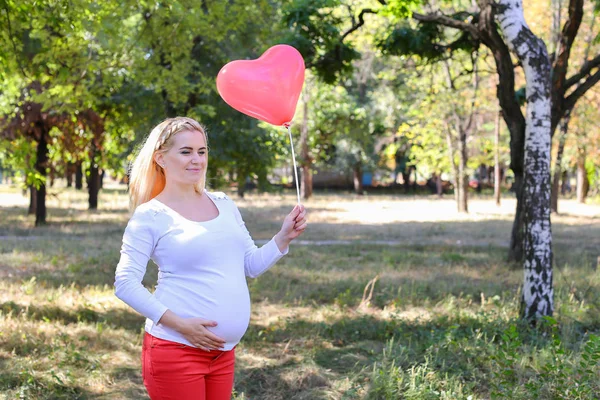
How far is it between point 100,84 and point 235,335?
13653mm

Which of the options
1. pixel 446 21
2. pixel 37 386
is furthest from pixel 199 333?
pixel 446 21

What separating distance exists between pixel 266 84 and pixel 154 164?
32.2 inches

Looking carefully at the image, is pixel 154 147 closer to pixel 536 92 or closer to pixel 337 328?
pixel 337 328

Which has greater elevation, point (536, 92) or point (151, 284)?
point (536, 92)

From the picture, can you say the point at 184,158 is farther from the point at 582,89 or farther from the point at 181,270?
the point at 582,89

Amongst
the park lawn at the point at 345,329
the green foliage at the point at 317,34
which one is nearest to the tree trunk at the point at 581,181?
the park lawn at the point at 345,329

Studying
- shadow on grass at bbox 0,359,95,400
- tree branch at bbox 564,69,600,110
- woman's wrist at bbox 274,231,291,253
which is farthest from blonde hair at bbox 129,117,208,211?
tree branch at bbox 564,69,600,110

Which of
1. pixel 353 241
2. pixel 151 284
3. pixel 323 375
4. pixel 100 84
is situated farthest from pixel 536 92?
pixel 100 84

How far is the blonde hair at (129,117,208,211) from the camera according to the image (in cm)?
283

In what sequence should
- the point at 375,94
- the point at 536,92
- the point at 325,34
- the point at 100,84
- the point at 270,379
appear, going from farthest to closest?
the point at 375,94, the point at 100,84, the point at 325,34, the point at 536,92, the point at 270,379

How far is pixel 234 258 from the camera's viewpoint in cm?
283

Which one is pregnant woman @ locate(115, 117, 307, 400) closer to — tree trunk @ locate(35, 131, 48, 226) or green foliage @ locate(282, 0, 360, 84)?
green foliage @ locate(282, 0, 360, 84)

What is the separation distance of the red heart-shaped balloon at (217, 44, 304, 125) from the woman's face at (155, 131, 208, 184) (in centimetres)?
64

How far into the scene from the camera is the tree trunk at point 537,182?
7.08 metres
